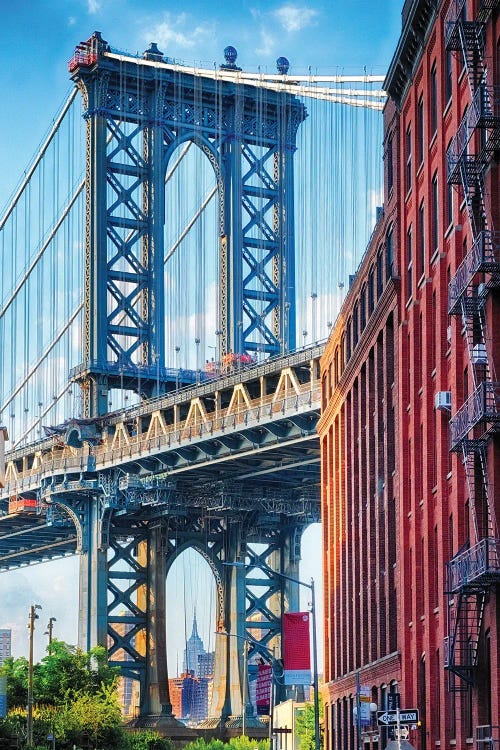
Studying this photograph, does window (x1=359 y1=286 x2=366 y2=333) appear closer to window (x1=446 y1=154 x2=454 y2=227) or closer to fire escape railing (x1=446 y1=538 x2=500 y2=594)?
window (x1=446 y1=154 x2=454 y2=227)

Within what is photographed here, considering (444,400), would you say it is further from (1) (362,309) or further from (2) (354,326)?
(2) (354,326)

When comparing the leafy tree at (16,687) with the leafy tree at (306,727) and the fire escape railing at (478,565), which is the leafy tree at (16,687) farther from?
the fire escape railing at (478,565)

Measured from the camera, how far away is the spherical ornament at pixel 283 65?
127 m

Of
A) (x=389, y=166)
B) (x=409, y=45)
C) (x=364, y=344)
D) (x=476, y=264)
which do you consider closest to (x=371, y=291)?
(x=364, y=344)

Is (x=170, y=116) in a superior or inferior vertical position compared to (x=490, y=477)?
superior

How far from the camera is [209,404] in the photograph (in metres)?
121

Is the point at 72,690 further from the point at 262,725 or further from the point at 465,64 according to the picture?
the point at 465,64

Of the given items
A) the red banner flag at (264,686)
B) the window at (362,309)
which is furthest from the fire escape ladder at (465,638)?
the red banner flag at (264,686)

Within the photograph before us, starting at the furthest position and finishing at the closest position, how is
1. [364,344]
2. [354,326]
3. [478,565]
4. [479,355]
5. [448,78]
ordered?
[354,326] < [364,344] < [448,78] < [479,355] < [478,565]

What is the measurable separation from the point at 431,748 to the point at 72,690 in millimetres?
64445

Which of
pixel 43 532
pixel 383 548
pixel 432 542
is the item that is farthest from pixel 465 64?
pixel 43 532

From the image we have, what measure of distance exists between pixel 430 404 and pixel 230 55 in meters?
82.7

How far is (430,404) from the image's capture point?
54938mm

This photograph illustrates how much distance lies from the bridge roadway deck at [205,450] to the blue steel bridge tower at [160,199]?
12.6ft
